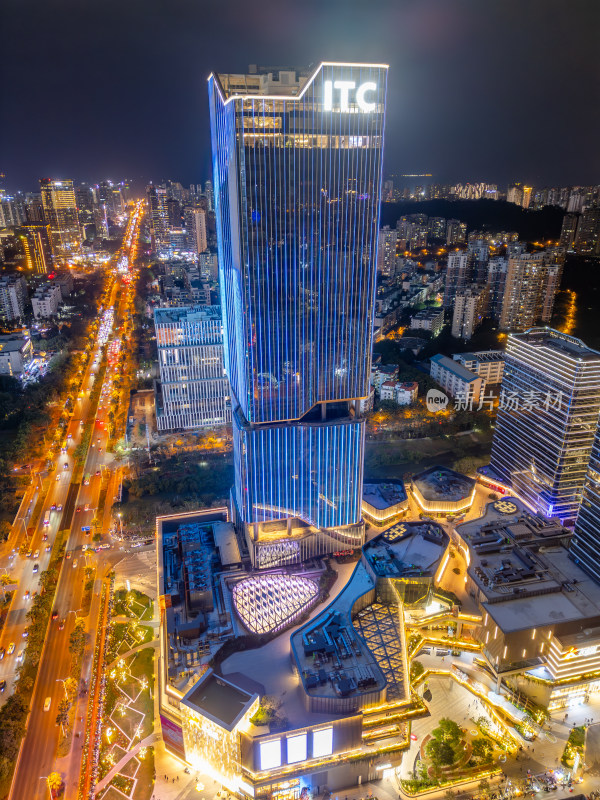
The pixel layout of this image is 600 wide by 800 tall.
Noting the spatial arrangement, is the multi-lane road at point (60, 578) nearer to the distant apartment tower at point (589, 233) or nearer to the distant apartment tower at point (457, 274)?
the distant apartment tower at point (457, 274)

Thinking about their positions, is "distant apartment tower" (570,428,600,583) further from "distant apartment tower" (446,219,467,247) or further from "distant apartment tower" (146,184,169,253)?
"distant apartment tower" (146,184,169,253)

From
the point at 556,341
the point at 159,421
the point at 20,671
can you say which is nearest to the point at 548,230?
the point at 556,341

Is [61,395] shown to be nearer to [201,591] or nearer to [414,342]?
[201,591]

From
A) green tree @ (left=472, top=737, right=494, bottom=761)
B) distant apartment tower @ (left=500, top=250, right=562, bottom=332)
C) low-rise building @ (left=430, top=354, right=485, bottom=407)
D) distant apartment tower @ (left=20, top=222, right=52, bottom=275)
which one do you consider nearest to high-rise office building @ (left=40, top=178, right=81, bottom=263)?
distant apartment tower @ (left=20, top=222, right=52, bottom=275)

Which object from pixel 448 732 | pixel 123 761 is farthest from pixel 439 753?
pixel 123 761

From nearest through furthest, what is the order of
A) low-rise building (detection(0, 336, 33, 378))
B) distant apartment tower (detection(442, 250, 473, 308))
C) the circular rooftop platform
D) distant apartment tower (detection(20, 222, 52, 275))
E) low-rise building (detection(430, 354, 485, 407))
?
the circular rooftop platform < low-rise building (detection(430, 354, 485, 407)) < low-rise building (detection(0, 336, 33, 378)) < distant apartment tower (detection(442, 250, 473, 308)) < distant apartment tower (detection(20, 222, 52, 275))

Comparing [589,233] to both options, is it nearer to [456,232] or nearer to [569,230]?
[569,230]

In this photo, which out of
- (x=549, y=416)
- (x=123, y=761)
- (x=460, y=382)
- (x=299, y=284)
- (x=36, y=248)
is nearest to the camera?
(x=123, y=761)
